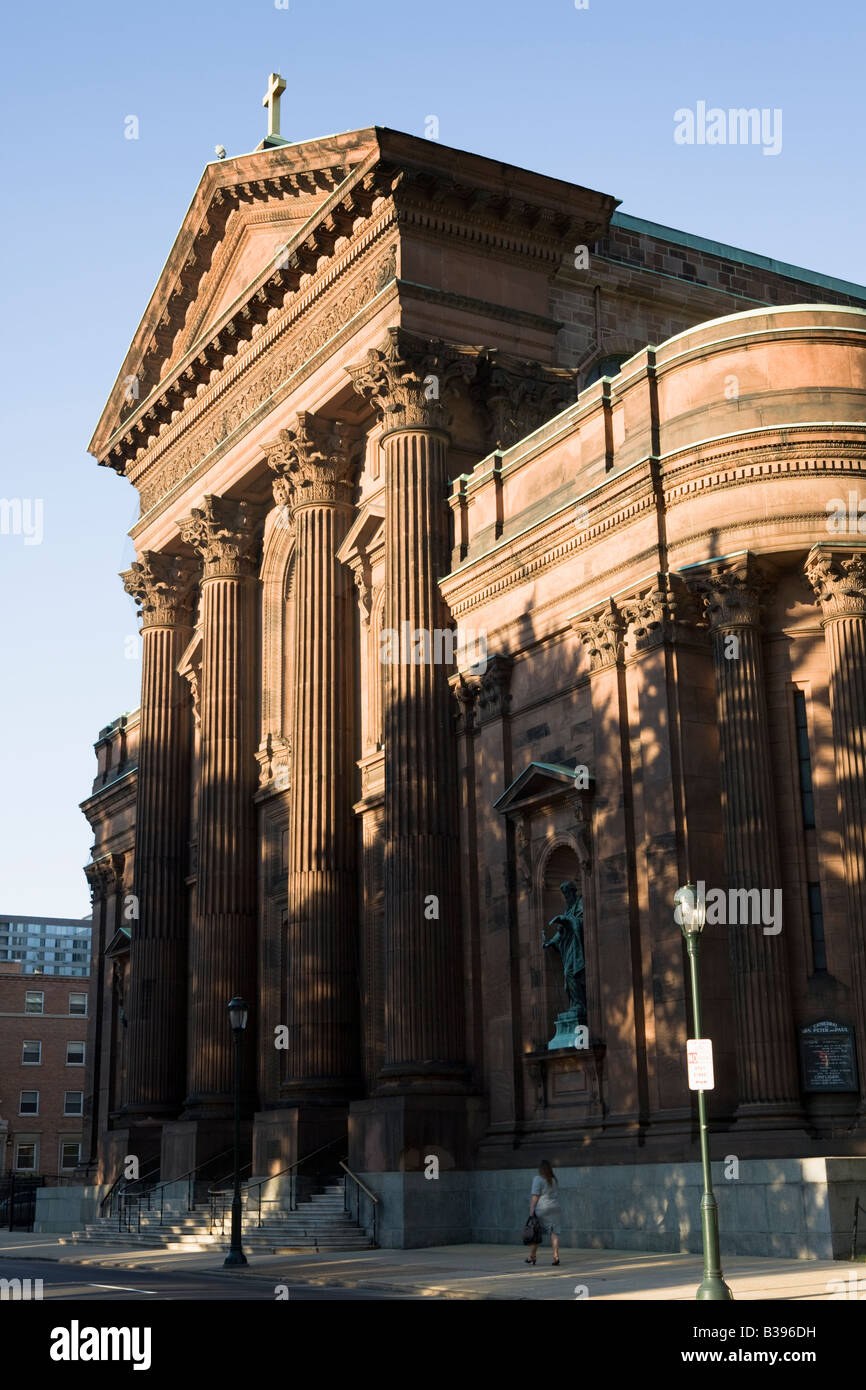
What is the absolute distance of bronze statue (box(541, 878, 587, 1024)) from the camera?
31.5 meters

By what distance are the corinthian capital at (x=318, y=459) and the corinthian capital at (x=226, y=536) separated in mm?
5322

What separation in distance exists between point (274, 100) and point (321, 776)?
22.5 meters

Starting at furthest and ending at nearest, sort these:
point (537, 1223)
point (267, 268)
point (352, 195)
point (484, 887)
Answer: point (267, 268), point (352, 195), point (484, 887), point (537, 1223)

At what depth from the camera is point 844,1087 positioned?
26.3 metres

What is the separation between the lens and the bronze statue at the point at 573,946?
103ft

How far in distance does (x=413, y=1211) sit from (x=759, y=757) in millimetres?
11751

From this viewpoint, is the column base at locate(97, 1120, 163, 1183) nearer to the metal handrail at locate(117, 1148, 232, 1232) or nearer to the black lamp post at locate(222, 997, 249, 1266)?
the metal handrail at locate(117, 1148, 232, 1232)

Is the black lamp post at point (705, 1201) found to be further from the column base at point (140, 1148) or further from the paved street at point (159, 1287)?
the column base at point (140, 1148)

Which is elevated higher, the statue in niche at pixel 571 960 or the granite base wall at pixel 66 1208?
the statue in niche at pixel 571 960

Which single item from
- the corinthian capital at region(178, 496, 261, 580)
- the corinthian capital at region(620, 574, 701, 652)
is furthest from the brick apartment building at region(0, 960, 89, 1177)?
the corinthian capital at region(620, 574, 701, 652)

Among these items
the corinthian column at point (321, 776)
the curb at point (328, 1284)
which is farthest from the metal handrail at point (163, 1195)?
the curb at point (328, 1284)

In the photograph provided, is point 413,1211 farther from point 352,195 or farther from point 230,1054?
point 352,195

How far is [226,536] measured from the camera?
48.1 metres
